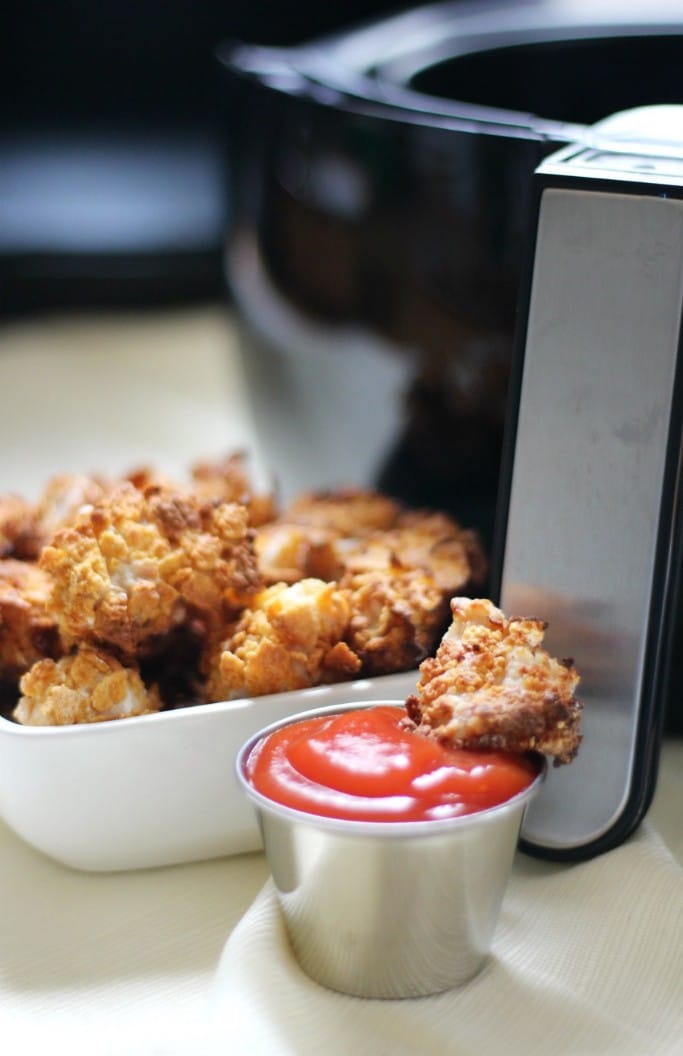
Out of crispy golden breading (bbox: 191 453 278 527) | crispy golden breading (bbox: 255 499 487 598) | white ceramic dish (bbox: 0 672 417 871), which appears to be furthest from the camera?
crispy golden breading (bbox: 191 453 278 527)

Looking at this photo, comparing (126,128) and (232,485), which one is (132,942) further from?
(126,128)

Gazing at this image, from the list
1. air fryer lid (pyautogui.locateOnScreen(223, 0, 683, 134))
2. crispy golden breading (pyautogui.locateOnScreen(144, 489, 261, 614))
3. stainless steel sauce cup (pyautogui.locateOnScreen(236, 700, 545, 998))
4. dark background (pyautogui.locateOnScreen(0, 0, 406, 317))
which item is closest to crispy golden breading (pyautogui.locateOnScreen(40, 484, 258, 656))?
crispy golden breading (pyautogui.locateOnScreen(144, 489, 261, 614))

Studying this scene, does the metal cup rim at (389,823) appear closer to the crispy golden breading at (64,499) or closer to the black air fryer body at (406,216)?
the crispy golden breading at (64,499)

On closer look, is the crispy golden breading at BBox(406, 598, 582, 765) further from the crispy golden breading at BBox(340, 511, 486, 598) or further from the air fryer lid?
the air fryer lid

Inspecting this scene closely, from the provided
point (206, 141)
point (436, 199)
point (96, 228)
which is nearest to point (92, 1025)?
point (436, 199)

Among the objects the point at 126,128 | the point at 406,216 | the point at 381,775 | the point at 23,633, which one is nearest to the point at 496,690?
the point at 381,775

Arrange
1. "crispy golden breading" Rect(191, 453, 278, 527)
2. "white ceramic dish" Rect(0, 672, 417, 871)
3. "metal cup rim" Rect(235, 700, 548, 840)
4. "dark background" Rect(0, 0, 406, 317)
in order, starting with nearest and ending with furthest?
1. "metal cup rim" Rect(235, 700, 548, 840)
2. "white ceramic dish" Rect(0, 672, 417, 871)
3. "crispy golden breading" Rect(191, 453, 278, 527)
4. "dark background" Rect(0, 0, 406, 317)

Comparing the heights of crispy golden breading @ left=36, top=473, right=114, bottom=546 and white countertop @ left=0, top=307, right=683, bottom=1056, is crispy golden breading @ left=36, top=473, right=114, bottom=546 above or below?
above
